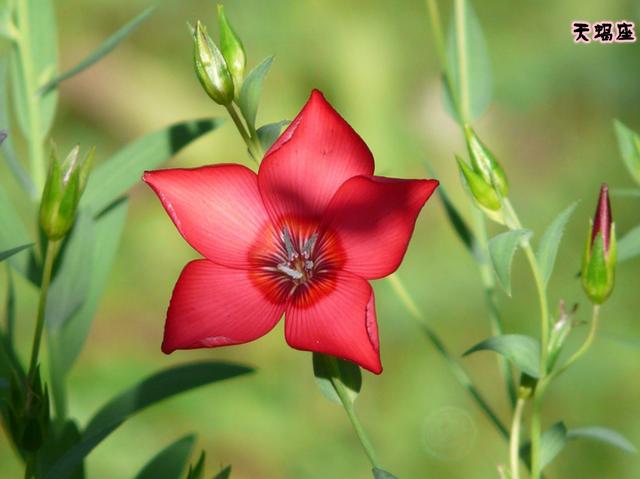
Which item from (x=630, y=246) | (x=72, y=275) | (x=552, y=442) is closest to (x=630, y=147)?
(x=630, y=246)

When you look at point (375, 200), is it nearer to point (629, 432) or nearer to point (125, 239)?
point (629, 432)

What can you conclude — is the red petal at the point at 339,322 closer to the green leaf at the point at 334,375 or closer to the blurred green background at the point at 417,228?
the green leaf at the point at 334,375

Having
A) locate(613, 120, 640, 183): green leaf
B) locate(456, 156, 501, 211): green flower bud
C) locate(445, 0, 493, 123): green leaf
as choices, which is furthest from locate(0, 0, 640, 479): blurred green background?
locate(456, 156, 501, 211): green flower bud

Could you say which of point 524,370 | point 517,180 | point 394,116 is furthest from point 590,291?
point 517,180

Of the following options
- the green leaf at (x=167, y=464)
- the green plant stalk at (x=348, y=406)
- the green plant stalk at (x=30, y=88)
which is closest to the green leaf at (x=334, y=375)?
the green plant stalk at (x=348, y=406)

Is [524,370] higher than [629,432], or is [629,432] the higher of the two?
[524,370]

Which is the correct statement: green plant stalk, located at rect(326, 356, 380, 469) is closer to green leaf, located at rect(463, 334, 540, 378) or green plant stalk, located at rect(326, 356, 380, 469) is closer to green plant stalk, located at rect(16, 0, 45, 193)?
green leaf, located at rect(463, 334, 540, 378)

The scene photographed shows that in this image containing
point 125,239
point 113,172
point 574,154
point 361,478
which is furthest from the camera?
point 574,154

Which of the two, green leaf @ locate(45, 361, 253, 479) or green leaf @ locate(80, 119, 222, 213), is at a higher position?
green leaf @ locate(80, 119, 222, 213)
